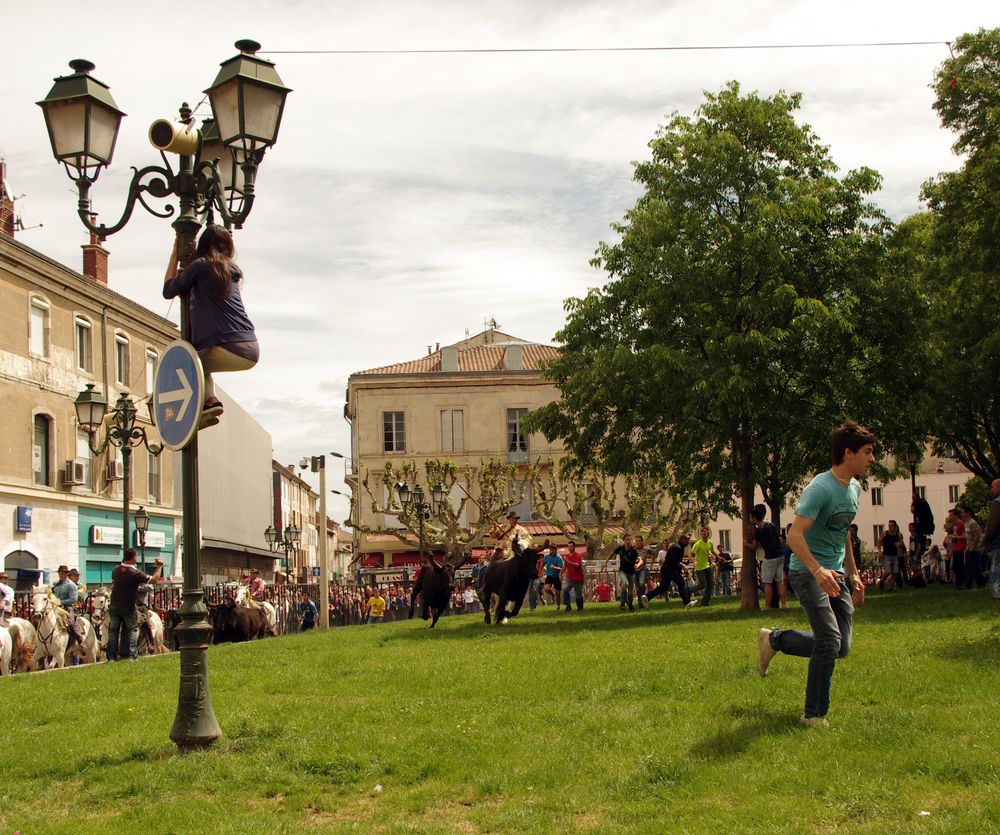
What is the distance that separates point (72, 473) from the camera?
3912 centimetres

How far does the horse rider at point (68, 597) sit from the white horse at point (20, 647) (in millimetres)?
1550

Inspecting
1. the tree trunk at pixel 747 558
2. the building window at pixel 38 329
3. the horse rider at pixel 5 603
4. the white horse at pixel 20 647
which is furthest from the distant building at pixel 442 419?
the horse rider at pixel 5 603

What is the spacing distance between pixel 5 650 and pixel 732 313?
1507 cm

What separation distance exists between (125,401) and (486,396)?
47490mm

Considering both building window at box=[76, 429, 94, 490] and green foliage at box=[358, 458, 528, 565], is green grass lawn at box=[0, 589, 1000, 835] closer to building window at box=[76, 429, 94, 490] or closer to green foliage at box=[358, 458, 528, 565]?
building window at box=[76, 429, 94, 490]

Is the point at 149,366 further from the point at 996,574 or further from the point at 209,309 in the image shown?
the point at 209,309

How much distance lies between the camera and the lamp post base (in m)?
8.22

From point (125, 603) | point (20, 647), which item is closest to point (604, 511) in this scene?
point (20, 647)

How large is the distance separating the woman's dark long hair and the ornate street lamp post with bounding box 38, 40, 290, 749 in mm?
441

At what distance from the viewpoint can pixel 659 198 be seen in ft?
83.9

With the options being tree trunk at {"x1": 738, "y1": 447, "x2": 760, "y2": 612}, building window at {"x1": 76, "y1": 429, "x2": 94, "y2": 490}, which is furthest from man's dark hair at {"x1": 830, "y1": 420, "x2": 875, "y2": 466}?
building window at {"x1": 76, "y1": 429, "x2": 94, "y2": 490}

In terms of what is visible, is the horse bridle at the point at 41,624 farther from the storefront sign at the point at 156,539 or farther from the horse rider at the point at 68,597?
the storefront sign at the point at 156,539

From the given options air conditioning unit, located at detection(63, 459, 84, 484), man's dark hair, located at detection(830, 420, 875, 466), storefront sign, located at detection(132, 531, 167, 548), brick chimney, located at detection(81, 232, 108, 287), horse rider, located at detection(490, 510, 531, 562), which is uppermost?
brick chimney, located at detection(81, 232, 108, 287)

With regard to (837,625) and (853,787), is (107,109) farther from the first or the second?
(853,787)
